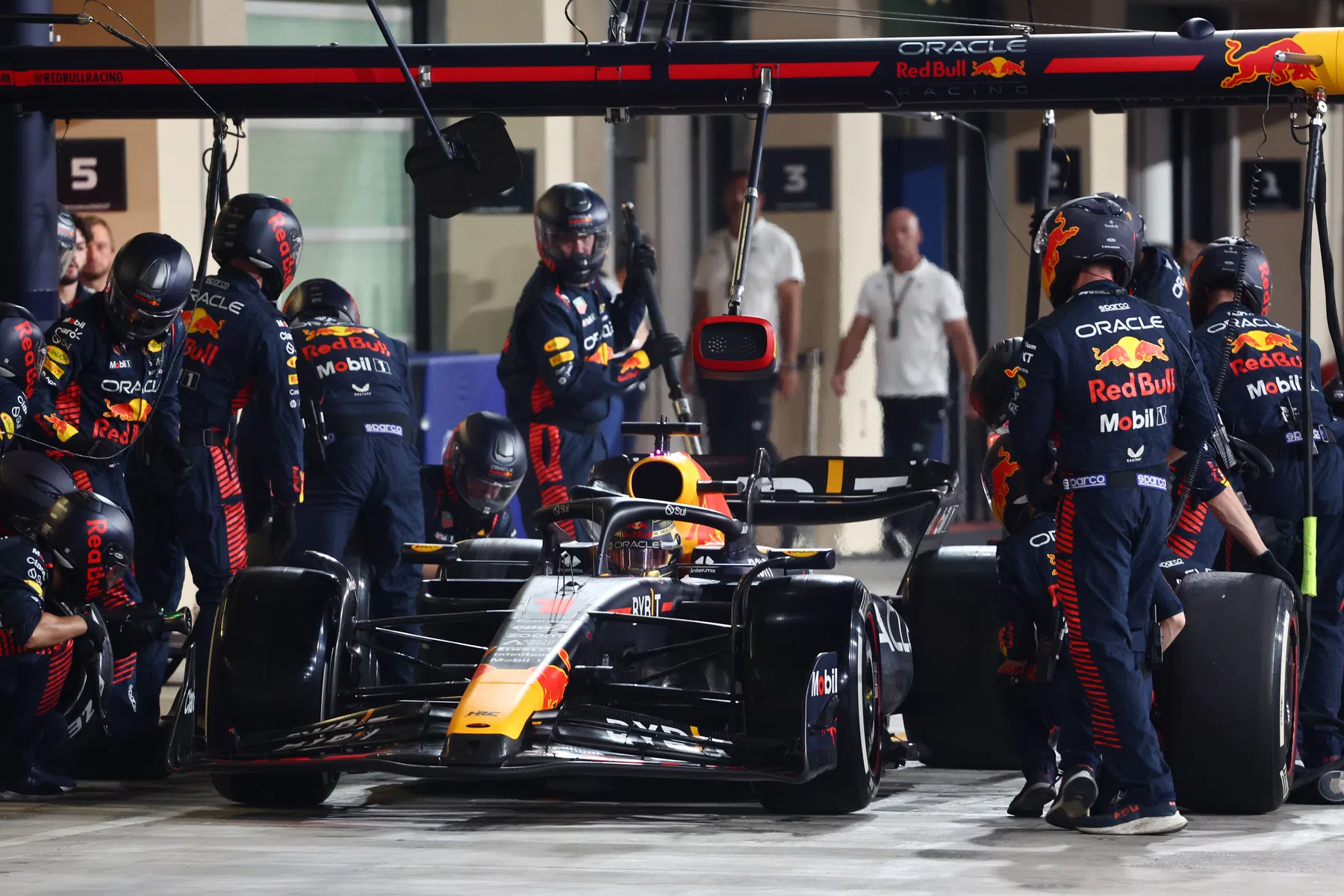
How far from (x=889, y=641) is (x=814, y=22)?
9129 mm

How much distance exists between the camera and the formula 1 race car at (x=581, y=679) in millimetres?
6156

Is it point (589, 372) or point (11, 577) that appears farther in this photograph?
point (589, 372)

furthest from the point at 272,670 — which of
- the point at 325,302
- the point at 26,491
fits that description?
the point at 325,302

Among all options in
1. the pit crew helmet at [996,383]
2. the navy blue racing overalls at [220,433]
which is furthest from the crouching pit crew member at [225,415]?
the pit crew helmet at [996,383]

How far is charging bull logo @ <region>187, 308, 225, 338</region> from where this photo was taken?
8.42 m

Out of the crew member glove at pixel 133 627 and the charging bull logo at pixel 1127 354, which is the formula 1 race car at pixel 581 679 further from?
the charging bull logo at pixel 1127 354

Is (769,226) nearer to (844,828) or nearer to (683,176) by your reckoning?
(683,176)

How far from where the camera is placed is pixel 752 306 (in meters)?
14.1

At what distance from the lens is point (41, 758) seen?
727cm

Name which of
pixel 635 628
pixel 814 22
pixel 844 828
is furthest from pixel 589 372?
pixel 814 22

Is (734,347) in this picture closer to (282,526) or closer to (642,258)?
(282,526)

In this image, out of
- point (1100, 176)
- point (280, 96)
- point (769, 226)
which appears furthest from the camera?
point (1100, 176)

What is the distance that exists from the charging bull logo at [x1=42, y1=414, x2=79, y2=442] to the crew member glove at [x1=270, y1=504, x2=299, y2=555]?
851 millimetres

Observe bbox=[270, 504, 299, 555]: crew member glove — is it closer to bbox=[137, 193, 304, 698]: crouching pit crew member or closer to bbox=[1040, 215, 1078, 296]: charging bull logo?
bbox=[137, 193, 304, 698]: crouching pit crew member
